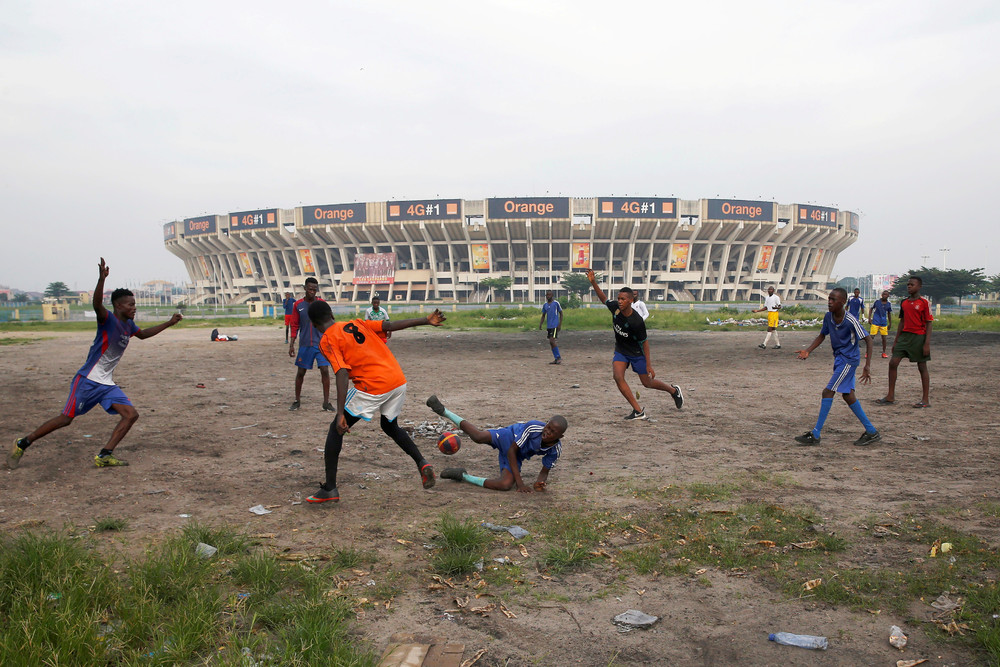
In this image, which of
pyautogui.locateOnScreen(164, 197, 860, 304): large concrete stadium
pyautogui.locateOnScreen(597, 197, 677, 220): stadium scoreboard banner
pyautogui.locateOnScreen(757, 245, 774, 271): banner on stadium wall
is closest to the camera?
pyautogui.locateOnScreen(597, 197, 677, 220): stadium scoreboard banner

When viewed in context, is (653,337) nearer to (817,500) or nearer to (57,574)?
(817,500)

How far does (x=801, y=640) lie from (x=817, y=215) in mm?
87561

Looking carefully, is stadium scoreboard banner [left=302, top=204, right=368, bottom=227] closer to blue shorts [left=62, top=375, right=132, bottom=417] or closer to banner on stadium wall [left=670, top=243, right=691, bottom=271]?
banner on stadium wall [left=670, top=243, right=691, bottom=271]

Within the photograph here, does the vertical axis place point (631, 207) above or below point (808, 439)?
above

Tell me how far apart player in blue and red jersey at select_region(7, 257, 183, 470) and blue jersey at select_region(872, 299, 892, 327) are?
16.2 m

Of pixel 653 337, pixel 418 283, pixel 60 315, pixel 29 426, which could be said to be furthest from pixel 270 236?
pixel 29 426

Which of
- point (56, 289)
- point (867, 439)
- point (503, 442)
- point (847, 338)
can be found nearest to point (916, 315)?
point (847, 338)

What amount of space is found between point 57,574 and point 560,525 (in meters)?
2.97

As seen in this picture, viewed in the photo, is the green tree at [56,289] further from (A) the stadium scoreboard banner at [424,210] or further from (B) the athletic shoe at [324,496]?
(B) the athletic shoe at [324,496]

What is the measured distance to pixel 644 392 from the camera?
10.2 metres

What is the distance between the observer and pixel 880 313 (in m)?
15.5

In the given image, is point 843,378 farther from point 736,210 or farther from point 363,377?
point 736,210

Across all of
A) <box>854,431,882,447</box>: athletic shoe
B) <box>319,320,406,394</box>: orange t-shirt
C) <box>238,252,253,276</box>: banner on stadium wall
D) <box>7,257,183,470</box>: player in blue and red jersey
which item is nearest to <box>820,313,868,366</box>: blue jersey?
<box>854,431,882,447</box>: athletic shoe

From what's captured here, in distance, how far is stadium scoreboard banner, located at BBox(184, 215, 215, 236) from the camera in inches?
3359
